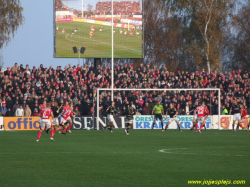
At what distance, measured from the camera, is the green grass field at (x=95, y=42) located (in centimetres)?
4116

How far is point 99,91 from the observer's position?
1581 inches

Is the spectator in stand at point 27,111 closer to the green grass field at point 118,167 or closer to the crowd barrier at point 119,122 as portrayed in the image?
the crowd barrier at point 119,122

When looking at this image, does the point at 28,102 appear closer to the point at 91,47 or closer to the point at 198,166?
the point at 91,47

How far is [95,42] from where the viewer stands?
41625 millimetres

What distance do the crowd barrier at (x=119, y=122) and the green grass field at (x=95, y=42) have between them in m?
5.97

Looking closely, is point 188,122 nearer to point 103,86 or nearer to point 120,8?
point 103,86

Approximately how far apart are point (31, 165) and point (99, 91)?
26608mm

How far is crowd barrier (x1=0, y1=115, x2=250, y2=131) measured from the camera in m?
36.2

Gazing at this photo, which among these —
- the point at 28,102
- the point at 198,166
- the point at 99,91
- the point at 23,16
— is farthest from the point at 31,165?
the point at 23,16

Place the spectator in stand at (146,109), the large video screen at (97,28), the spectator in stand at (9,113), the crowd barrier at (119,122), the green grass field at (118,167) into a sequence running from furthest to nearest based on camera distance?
1. the large video screen at (97,28)
2. the spectator in stand at (146,109)
3. the crowd barrier at (119,122)
4. the spectator in stand at (9,113)
5. the green grass field at (118,167)

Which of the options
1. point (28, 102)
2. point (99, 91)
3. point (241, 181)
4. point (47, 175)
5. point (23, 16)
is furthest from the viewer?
point (23, 16)

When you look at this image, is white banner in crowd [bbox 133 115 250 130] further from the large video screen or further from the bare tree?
the bare tree

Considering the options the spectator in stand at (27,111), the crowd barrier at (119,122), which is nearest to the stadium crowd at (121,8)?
the crowd barrier at (119,122)

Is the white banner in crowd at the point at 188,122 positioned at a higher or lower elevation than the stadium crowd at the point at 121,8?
lower
